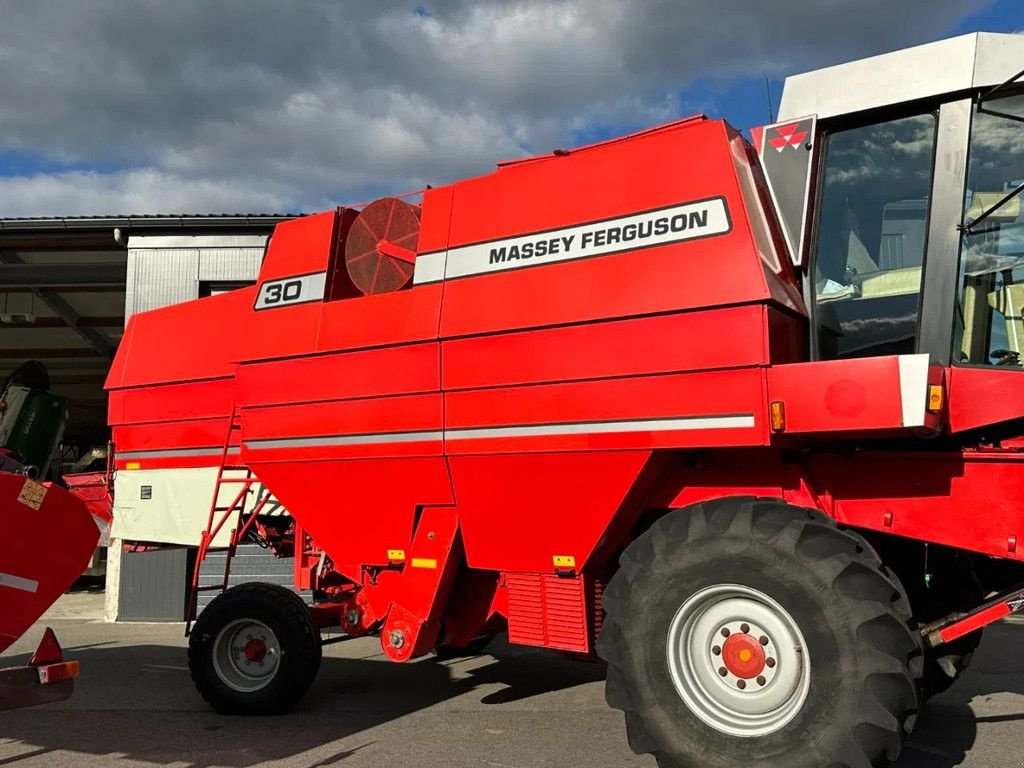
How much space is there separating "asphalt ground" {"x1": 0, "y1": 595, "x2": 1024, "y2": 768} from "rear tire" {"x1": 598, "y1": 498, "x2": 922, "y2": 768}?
2.85 ft

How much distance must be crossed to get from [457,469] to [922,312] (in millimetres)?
2500

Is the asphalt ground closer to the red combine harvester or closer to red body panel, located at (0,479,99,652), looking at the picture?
the red combine harvester

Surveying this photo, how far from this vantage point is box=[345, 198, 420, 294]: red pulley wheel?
5.41m

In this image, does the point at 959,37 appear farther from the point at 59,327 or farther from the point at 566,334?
the point at 59,327

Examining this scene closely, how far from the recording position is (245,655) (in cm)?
580

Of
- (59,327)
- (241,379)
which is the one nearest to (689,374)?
(241,379)

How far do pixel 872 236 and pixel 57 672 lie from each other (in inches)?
182

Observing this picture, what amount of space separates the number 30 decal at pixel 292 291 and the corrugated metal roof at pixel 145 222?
568cm

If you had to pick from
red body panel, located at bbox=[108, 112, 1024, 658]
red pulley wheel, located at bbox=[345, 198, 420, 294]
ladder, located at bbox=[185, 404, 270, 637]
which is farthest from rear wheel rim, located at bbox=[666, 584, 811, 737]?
ladder, located at bbox=[185, 404, 270, 637]

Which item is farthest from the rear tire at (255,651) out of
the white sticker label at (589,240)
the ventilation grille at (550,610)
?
the white sticker label at (589,240)

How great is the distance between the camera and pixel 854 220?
4.34 metres

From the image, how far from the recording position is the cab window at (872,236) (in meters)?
4.18

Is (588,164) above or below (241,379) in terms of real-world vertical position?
above

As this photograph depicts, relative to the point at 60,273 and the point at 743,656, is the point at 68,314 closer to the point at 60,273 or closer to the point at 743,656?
the point at 60,273
